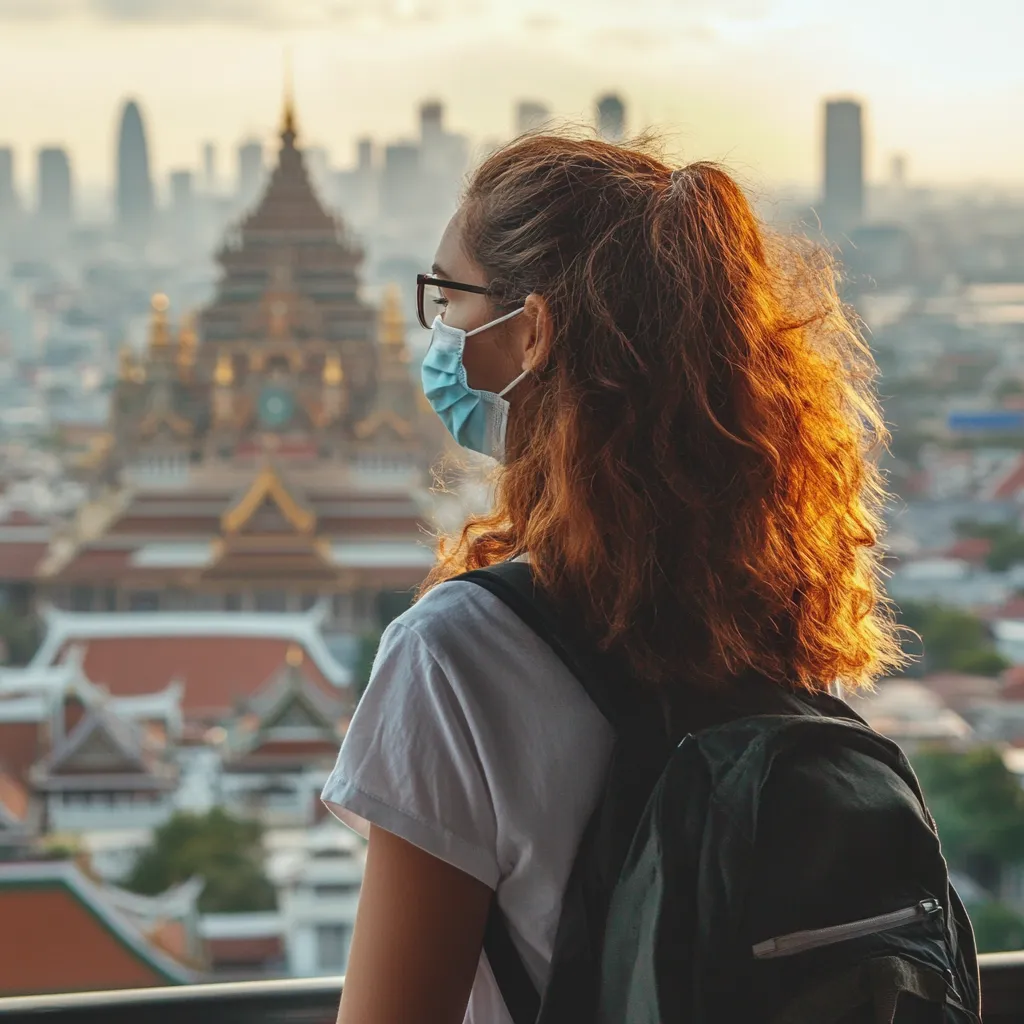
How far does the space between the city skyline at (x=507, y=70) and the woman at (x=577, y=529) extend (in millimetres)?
1915

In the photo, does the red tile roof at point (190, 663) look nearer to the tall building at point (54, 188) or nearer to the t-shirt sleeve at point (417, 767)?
the tall building at point (54, 188)

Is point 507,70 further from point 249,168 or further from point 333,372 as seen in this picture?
point 333,372

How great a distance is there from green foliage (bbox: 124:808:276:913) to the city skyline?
2837mm

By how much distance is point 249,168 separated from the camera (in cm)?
790

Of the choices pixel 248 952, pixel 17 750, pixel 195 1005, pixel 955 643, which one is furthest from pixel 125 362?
pixel 195 1005

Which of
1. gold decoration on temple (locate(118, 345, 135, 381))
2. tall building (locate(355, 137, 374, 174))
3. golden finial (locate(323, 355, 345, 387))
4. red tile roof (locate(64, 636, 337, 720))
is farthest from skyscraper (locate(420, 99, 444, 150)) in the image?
red tile roof (locate(64, 636, 337, 720))

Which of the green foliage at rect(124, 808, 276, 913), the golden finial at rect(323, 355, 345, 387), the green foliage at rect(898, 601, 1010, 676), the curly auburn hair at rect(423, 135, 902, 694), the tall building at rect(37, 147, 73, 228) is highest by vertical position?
the tall building at rect(37, 147, 73, 228)

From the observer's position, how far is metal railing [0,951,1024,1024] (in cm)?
91

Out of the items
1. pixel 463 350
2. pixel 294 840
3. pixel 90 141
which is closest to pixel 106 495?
pixel 90 141

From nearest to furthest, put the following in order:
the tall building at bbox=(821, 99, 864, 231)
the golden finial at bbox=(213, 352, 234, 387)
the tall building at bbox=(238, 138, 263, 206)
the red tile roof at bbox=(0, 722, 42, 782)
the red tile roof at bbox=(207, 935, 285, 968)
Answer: the red tile roof at bbox=(207, 935, 285, 968) < the red tile roof at bbox=(0, 722, 42, 782) < the tall building at bbox=(821, 99, 864, 231) < the tall building at bbox=(238, 138, 263, 206) < the golden finial at bbox=(213, 352, 234, 387)

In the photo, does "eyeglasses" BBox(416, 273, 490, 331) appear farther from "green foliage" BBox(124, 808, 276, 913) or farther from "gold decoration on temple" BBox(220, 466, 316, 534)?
"gold decoration on temple" BBox(220, 466, 316, 534)

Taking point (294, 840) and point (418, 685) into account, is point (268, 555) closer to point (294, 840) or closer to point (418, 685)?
point (294, 840)

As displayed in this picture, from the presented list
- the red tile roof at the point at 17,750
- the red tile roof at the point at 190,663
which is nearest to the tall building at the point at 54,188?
the red tile roof at the point at 190,663

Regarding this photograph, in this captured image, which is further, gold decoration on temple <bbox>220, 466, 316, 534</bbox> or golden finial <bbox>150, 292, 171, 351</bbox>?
gold decoration on temple <bbox>220, 466, 316, 534</bbox>
